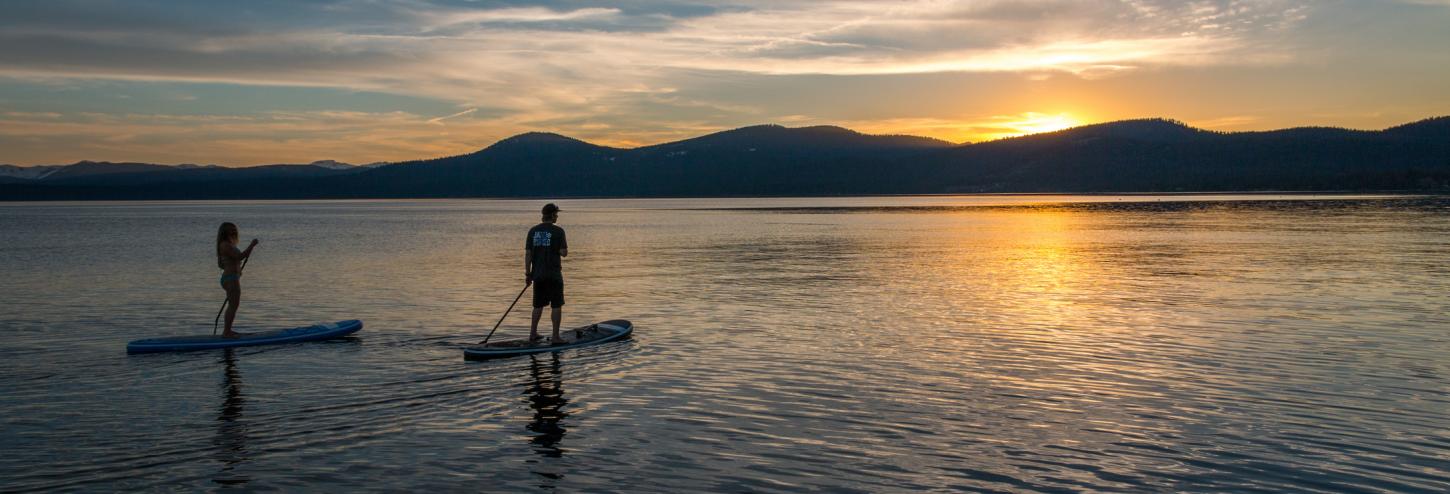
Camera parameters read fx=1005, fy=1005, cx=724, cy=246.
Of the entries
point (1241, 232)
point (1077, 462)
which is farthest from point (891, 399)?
point (1241, 232)

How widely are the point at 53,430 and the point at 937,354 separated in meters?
13.2

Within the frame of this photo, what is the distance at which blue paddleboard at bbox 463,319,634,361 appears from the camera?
1766 centimetres

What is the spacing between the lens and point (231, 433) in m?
12.2

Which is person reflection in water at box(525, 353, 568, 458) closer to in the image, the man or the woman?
the man

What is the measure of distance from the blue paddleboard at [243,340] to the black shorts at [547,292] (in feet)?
14.0

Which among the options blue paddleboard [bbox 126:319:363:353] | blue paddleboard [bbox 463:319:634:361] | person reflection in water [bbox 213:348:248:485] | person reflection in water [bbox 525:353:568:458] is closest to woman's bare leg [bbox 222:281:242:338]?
blue paddleboard [bbox 126:319:363:353]

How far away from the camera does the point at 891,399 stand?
13.9 meters

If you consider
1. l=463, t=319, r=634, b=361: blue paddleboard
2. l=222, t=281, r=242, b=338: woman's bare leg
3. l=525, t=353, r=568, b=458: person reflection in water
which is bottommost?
l=525, t=353, r=568, b=458: person reflection in water

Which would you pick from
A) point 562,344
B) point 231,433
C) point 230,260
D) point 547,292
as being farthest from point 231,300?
point 231,433

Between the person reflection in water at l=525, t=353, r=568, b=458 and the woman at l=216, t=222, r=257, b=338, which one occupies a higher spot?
the woman at l=216, t=222, r=257, b=338

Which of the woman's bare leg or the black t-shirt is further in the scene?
the woman's bare leg

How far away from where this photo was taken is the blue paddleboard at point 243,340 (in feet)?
59.9

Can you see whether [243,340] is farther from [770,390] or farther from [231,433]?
[770,390]

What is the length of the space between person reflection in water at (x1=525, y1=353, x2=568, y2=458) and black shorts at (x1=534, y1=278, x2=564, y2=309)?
50.4 inches
